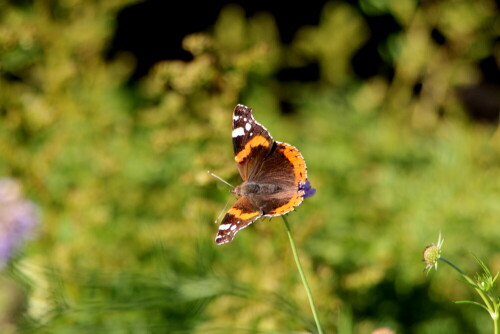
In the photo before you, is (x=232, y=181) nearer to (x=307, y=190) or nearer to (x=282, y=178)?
(x=282, y=178)

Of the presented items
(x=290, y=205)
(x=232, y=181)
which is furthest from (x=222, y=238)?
(x=232, y=181)

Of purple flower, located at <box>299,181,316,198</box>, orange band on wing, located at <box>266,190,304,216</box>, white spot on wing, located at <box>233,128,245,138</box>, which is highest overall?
white spot on wing, located at <box>233,128,245,138</box>

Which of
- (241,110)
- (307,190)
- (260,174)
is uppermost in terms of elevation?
(241,110)

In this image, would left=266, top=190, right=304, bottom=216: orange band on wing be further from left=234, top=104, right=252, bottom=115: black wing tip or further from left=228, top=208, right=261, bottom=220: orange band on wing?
left=234, top=104, right=252, bottom=115: black wing tip

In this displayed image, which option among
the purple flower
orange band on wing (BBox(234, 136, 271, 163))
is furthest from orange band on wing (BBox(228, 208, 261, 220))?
orange band on wing (BBox(234, 136, 271, 163))

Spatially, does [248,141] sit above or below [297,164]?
above

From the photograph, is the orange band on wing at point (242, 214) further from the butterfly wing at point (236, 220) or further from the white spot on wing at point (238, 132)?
the white spot on wing at point (238, 132)

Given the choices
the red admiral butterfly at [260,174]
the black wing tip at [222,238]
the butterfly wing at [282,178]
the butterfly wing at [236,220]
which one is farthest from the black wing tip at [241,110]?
the black wing tip at [222,238]
